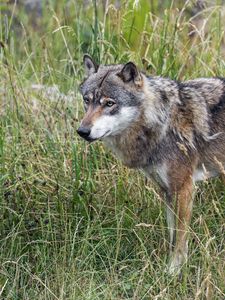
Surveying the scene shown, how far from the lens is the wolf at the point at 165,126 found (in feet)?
17.9

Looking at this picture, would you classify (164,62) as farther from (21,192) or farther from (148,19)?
(21,192)

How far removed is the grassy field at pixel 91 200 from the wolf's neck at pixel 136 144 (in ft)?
0.88

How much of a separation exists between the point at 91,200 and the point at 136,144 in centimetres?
61

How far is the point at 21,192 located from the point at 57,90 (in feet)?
4.30

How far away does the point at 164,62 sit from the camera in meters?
6.59

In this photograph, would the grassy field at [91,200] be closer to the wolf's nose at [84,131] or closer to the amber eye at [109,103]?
the wolf's nose at [84,131]

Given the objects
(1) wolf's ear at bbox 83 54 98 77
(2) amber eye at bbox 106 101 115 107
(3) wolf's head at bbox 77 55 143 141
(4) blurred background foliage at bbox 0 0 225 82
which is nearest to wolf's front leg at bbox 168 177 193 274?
(3) wolf's head at bbox 77 55 143 141

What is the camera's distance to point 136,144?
225 inches

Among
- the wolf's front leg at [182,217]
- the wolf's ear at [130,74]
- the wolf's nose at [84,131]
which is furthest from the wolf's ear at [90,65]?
the wolf's front leg at [182,217]

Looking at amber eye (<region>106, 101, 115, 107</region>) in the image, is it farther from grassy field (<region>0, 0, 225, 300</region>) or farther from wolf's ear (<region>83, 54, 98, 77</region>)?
grassy field (<region>0, 0, 225, 300</region>)

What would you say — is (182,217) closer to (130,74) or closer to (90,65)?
(130,74)

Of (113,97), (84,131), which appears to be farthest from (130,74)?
(84,131)

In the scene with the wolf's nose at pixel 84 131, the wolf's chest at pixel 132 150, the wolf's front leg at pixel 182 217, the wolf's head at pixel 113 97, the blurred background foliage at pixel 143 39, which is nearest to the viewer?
the wolf's nose at pixel 84 131

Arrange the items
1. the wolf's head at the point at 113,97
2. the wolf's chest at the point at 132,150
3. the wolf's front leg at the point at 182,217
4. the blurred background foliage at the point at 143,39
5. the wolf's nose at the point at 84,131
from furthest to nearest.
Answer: the blurred background foliage at the point at 143,39
the wolf's chest at the point at 132,150
the wolf's front leg at the point at 182,217
the wolf's head at the point at 113,97
the wolf's nose at the point at 84,131
